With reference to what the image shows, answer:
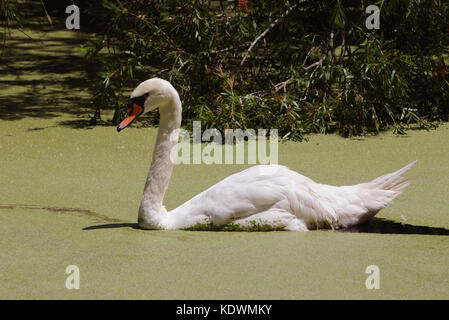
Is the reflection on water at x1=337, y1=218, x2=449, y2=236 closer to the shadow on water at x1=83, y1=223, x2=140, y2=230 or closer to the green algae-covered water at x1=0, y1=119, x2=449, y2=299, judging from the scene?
the green algae-covered water at x1=0, y1=119, x2=449, y2=299

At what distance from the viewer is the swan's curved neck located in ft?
13.0

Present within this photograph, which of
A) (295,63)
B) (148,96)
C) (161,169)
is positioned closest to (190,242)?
(161,169)

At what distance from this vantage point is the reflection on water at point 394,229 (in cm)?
397

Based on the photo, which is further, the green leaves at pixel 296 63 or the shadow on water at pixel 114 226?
the green leaves at pixel 296 63

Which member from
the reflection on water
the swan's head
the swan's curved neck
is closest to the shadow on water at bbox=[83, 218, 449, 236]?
the reflection on water

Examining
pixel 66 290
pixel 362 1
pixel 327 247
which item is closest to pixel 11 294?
pixel 66 290

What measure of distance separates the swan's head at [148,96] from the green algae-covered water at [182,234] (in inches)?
23.4

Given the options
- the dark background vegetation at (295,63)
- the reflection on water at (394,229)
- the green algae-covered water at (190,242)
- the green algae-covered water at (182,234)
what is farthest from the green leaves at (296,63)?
the reflection on water at (394,229)

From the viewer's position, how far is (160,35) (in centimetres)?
Result: 689

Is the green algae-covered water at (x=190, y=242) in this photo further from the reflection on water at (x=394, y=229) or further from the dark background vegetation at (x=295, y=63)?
the dark background vegetation at (x=295, y=63)

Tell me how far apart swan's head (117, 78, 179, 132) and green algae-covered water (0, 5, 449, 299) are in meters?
0.59

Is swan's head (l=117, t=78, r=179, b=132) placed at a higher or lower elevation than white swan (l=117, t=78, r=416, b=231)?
higher

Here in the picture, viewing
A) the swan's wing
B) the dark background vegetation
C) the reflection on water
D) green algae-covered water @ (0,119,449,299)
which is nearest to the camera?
green algae-covered water @ (0,119,449,299)

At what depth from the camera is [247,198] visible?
387cm
